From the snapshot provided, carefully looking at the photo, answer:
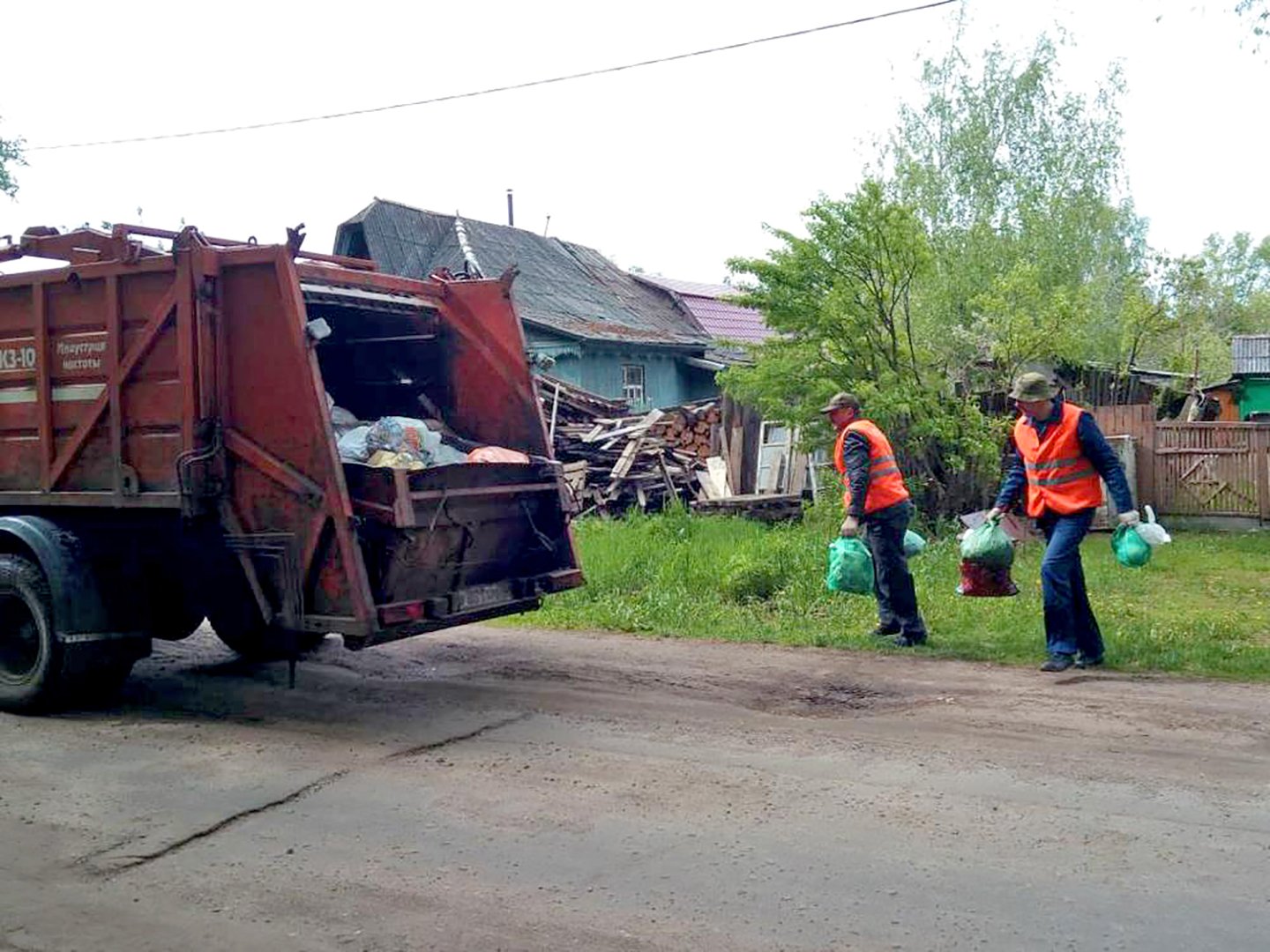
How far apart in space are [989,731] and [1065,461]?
213 cm

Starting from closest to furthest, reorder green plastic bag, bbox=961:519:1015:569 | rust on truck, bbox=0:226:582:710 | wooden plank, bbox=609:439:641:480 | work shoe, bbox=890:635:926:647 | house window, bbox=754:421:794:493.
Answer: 1. rust on truck, bbox=0:226:582:710
2. green plastic bag, bbox=961:519:1015:569
3. work shoe, bbox=890:635:926:647
4. house window, bbox=754:421:794:493
5. wooden plank, bbox=609:439:641:480

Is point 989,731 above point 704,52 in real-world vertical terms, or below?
below

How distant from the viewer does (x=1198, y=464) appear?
16.1 metres

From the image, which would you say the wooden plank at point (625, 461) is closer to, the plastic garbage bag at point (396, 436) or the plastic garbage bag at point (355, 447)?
the plastic garbage bag at point (396, 436)

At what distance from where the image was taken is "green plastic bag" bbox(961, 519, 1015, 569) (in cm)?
813

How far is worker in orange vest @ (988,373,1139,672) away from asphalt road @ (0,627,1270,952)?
0.35m

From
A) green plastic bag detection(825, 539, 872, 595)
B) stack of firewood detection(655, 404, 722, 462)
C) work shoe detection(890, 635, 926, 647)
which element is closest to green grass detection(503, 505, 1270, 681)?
work shoe detection(890, 635, 926, 647)

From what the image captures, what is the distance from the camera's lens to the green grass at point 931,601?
26.7ft

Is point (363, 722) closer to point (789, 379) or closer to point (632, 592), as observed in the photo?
point (632, 592)

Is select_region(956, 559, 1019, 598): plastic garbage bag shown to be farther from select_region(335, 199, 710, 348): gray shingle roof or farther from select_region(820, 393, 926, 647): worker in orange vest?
select_region(335, 199, 710, 348): gray shingle roof

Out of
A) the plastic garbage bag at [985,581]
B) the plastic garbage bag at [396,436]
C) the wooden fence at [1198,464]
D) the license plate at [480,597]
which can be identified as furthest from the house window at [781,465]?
the plastic garbage bag at [396,436]

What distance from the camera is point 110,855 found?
4.93 m

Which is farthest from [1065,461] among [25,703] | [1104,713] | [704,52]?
[704,52]

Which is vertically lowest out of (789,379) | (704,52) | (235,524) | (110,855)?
(110,855)
